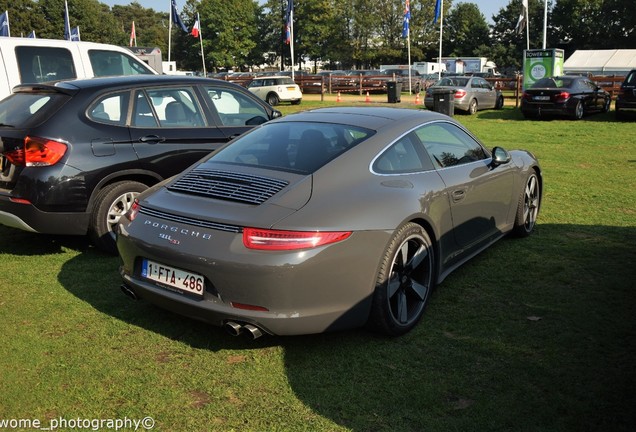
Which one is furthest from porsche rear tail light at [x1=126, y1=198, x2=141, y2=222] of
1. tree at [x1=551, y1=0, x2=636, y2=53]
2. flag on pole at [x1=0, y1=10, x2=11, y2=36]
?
tree at [x1=551, y1=0, x2=636, y2=53]

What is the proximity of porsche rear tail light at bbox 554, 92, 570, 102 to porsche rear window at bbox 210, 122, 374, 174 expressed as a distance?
17.5 m

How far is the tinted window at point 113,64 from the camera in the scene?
9367 mm

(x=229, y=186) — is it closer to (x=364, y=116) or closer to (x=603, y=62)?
(x=364, y=116)

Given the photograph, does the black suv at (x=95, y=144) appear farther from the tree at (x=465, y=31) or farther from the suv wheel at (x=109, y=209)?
the tree at (x=465, y=31)

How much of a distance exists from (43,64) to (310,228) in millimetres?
6961

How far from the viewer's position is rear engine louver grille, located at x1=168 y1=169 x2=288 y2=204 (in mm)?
3680

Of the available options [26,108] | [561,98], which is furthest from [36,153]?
[561,98]

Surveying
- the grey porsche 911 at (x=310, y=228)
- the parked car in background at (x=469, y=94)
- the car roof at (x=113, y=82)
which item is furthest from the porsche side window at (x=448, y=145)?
the parked car in background at (x=469, y=94)

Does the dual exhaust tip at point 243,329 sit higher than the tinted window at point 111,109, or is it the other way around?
the tinted window at point 111,109

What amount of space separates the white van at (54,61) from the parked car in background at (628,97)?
51.0ft

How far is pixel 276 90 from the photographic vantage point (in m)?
30.5

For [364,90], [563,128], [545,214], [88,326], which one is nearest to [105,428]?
[88,326]

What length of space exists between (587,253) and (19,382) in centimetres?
491

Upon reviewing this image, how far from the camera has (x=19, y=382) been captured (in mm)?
3357
